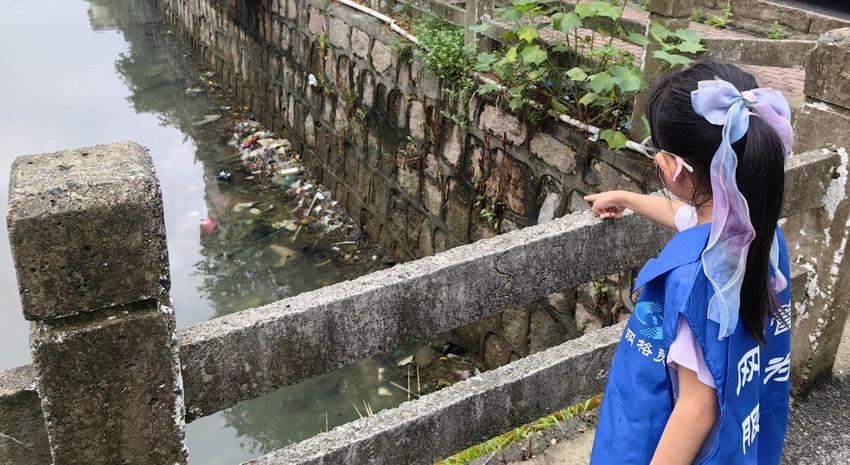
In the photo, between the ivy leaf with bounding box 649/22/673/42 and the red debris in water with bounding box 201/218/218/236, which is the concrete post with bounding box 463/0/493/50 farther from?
the red debris in water with bounding box 201/218/218/236

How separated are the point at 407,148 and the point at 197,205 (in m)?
2.71

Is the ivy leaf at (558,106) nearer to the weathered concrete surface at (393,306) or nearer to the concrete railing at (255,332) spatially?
the concrete railing at (255,332)

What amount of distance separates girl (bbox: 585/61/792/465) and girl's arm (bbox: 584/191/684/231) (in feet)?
1.24

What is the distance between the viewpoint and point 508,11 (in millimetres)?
3967

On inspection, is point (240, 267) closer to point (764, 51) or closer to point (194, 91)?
point (764, 51)

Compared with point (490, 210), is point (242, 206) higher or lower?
lower

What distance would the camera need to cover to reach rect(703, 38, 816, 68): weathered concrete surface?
313 cm

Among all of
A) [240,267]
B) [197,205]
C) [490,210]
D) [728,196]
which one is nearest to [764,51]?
[490,210]

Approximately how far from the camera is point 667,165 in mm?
1376

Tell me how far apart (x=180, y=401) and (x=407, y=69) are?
441cm

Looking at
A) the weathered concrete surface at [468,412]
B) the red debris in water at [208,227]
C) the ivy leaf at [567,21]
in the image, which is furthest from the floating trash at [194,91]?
the weathered concrete surface at [468,412]

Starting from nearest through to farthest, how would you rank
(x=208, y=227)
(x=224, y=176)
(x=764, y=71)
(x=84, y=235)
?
1. (x=84, y=235)
2. (x=764, y=71)
3. (x=208, y=227)
4. (x=224, y=176)

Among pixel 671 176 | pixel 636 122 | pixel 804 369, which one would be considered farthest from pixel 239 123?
pixel 671 176

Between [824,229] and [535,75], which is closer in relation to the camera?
[824,229]
